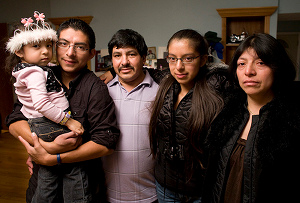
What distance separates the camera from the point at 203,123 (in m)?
1.24

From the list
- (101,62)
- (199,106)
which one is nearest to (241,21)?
(101,62)

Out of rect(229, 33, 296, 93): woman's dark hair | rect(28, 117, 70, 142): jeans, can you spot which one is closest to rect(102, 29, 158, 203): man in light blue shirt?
rect(28, 117, 70, 142): jeans

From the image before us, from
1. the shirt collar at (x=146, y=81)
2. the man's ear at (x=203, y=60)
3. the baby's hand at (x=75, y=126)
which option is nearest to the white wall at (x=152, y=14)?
the shirt collar at (x=146, y=81)

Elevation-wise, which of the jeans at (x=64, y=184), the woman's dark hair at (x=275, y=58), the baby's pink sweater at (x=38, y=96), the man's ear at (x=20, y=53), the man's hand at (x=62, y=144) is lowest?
the jeans at (x=64, y=184)

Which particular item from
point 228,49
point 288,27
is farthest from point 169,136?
point 288,27

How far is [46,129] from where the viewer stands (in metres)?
1.25

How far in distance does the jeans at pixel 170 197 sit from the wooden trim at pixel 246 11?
364 cm

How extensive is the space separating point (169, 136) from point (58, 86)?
72 cm

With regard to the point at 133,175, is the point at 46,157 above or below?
above

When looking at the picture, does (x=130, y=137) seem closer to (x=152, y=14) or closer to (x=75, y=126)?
(x=75, y=126)

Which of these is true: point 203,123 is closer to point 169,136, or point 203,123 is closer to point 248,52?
point 169,136

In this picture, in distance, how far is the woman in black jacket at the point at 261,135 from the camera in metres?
0.98

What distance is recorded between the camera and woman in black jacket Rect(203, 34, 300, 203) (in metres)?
0.98

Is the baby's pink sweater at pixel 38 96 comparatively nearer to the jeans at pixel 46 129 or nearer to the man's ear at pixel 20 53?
the jeans at pixel 46 129
